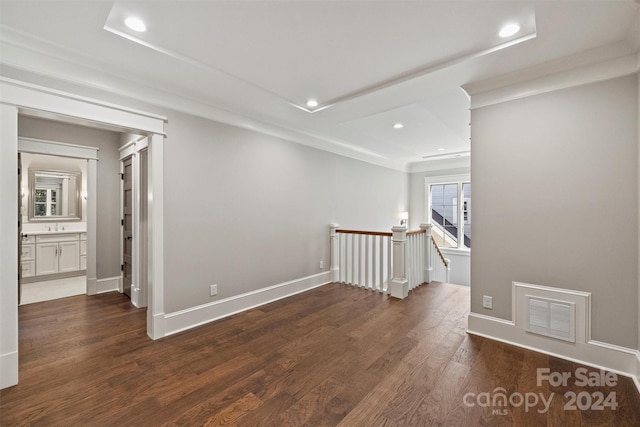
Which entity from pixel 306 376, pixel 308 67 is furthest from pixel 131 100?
pixel 306 376

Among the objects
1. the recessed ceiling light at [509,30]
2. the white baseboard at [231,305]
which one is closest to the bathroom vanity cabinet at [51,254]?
the white baseboard at [231,305]

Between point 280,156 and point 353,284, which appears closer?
point 280,156

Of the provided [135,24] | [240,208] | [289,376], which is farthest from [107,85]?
[289,376]

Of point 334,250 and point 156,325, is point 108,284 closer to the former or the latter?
point 156,325

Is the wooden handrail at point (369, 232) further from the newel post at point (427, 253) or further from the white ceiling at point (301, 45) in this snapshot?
the white ceiling at point (301, 45)

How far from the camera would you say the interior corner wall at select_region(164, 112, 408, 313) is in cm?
303

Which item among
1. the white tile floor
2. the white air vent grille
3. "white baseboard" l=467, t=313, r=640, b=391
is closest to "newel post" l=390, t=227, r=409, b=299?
"white baseboard" l=467, t=313, r=640, b=391

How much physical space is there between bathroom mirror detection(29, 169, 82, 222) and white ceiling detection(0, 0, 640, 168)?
420cm

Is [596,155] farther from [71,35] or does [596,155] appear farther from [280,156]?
[71,35]

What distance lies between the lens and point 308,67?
2498 millimetres

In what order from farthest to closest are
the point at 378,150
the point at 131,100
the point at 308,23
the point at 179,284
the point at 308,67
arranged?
1. the point at 378,150
2. the point at 179,284
3. the point at 131,100
4. the point at 308,67
5. the point at 308,23

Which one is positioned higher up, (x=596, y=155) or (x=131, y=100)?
(x=131, y=100)

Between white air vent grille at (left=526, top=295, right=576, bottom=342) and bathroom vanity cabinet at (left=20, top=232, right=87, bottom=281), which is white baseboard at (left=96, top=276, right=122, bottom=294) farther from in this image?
white air vent grille at (left=526, top=295, right=576, bottom=342)

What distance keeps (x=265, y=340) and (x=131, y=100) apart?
8.92 feet
